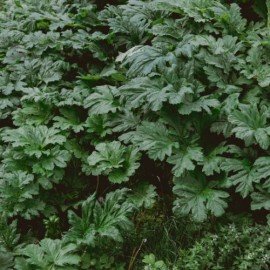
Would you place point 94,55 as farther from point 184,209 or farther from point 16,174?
point 184,209

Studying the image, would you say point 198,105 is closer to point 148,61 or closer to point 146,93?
point 146,93

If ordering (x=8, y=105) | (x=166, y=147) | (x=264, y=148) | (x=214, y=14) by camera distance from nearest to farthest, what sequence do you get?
(x=264, y=148) → (x=166, y=147) → (x=214, y=14) → (x=8, y=105)

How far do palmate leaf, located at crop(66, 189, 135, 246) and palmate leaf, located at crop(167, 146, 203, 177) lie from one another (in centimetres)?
39

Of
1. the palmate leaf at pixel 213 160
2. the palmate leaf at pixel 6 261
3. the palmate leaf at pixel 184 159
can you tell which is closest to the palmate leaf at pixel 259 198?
the palmate leaf at pixel 213 160

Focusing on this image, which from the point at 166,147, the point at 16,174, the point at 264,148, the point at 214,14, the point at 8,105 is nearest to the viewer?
the point at 264,148

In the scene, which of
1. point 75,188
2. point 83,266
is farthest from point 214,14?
point 83,266

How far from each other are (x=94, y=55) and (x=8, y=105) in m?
0.85

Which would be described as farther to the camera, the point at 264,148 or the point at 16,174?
the point at 16,174

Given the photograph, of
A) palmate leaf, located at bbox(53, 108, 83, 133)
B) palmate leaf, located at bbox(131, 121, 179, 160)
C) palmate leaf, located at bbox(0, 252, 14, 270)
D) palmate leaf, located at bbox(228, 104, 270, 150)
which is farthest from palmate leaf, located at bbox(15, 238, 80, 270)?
palmate leaf, located at bbox(228, 104, 270, 150)

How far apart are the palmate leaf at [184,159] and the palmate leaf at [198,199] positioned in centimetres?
10

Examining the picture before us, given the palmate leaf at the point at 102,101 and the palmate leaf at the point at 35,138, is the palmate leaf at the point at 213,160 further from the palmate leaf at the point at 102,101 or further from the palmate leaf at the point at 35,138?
the palmate leaf at the point at 35,138

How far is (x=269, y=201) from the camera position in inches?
109

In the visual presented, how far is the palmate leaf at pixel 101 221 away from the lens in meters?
2.80

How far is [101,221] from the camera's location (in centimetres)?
290
